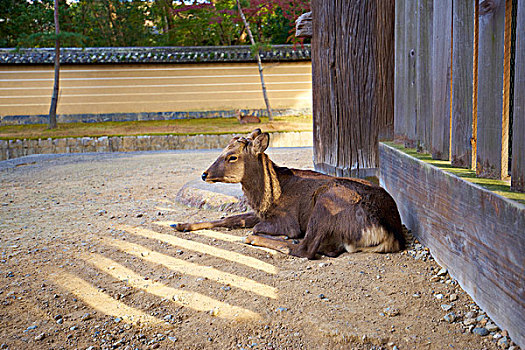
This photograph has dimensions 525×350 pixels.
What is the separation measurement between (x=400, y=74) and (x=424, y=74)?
59cm

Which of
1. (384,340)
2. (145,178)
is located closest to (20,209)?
(145,178)

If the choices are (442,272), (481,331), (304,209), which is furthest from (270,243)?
(481,331)

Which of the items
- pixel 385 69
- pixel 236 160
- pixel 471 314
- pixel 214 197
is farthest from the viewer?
pixel 214 197

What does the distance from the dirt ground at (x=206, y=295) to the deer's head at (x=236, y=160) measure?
483mm

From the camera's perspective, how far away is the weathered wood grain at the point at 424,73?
316cm

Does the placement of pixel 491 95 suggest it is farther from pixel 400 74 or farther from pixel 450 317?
pixel 400 74

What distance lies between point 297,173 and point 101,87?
54.4 feet

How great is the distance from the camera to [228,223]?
3854 mm

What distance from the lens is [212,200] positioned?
4.61 metres

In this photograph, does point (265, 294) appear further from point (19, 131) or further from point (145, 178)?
point (19, 131)

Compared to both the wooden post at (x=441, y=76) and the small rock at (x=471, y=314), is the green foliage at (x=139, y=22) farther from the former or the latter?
the small rock at (x=471, y=314)

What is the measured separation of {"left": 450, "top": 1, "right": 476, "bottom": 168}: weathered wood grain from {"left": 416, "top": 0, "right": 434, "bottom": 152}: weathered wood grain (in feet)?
1.77

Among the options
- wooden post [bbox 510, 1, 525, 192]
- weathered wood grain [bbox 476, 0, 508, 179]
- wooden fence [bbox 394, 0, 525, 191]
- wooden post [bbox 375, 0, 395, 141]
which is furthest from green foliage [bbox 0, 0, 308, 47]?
wooden post [bbox 510, 1, 525, 192]

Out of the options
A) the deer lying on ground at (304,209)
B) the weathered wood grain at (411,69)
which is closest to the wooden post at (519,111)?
the deer lying on ground at (304,209)
